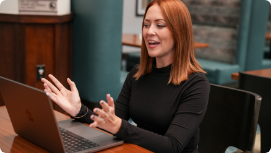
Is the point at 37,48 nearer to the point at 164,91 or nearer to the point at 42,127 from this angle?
the point at 164,91

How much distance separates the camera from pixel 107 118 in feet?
3.69

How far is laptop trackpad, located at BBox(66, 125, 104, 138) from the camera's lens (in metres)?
1.25

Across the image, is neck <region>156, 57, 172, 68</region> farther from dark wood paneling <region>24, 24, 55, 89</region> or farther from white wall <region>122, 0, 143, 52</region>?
white wall <region>122, 0, 143, 52</region>

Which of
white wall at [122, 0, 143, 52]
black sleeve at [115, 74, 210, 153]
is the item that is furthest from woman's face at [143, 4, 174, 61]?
white wall at [122, 0, 143, 52]

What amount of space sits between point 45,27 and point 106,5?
2.00 ft

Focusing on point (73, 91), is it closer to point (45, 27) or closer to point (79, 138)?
point (79, 138)

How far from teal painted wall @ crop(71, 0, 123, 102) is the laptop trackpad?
1942mm

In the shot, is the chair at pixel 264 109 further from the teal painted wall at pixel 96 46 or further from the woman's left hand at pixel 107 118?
the teal painted wall at pixel 96 46

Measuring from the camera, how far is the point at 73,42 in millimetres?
3367

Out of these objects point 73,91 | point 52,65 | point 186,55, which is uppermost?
point 186,55

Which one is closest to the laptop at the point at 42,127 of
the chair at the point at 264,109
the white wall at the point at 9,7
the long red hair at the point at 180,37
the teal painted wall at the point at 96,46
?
the long red hair at the point at 180,37

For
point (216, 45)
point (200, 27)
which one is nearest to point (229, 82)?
point (216, 45)

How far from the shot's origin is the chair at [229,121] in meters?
1.46

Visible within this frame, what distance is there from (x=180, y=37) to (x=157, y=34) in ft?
→ 0.34
